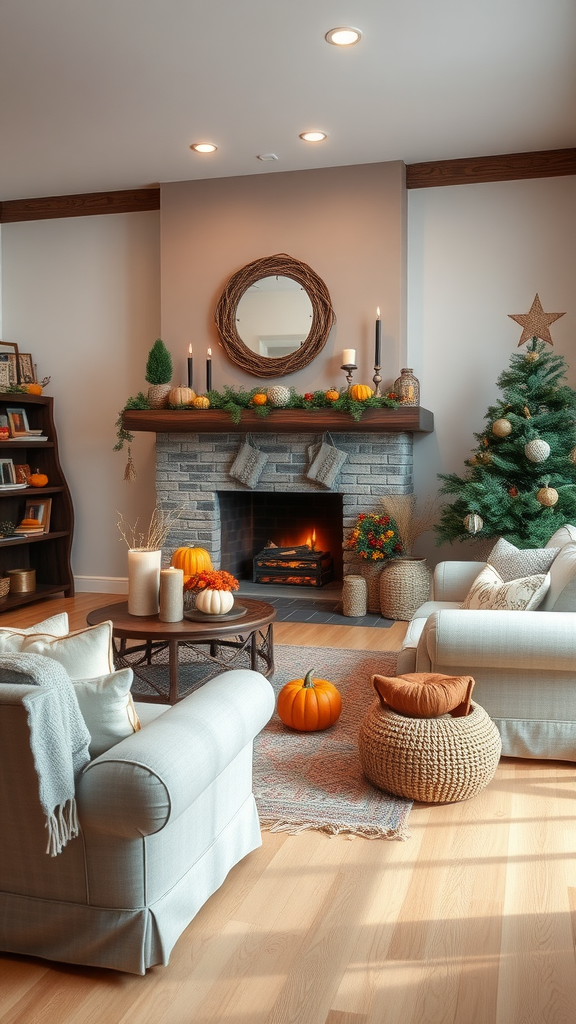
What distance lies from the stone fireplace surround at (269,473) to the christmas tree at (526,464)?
61 cm

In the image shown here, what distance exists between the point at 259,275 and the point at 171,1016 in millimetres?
5001

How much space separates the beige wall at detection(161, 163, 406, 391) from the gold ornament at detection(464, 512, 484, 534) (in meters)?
1.20

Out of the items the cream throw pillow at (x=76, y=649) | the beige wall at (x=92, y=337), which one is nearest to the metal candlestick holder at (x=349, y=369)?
the beige wall at (x=92, y=337)

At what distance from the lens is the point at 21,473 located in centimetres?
638

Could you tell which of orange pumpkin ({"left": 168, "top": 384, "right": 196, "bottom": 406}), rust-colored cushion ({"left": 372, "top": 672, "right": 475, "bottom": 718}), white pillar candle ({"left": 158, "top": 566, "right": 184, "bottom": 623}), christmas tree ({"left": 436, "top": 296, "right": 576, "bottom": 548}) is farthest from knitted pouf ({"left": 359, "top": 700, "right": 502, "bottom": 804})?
orange pumpkin ({"left": 168, "top": 384, "right": 196, "bottom": 406})

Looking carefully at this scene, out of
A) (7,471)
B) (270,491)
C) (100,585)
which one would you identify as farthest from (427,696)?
(100,585)

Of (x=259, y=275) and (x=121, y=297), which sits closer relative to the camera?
(x=259, y=275)

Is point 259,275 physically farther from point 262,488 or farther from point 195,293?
point 262,488

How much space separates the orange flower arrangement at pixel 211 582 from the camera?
11.9 ft

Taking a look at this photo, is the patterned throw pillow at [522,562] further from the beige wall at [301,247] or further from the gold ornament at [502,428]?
the beige wall at [301,247]

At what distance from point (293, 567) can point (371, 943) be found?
457 centimetres

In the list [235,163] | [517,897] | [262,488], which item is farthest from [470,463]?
[517,897]

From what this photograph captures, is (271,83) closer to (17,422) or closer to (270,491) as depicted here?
(270,491)

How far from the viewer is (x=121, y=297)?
6.50 metres
